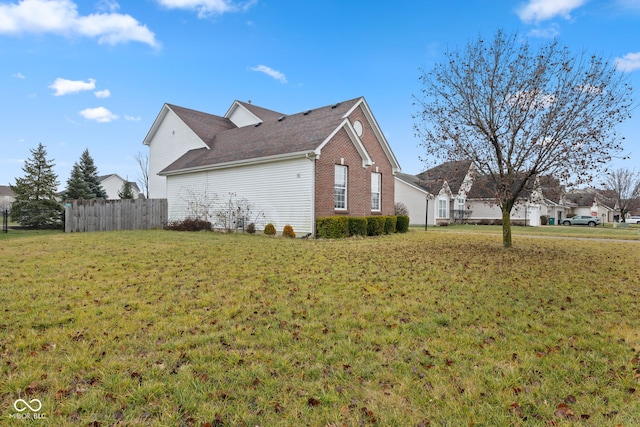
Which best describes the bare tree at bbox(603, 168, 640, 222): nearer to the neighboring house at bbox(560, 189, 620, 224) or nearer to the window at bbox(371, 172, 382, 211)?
the neighboring house at bbox(560, 189, 620, 224)

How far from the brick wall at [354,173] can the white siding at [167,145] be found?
34.2ft

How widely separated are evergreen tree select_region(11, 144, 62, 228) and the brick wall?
18.7 m

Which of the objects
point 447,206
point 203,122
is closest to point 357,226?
point 203,122

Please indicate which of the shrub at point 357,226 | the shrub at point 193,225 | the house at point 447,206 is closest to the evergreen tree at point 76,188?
the shrub at point 193,225

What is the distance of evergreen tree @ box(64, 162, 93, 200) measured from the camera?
86.7 feet

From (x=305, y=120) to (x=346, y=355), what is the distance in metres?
16.2

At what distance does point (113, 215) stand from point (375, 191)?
14775mm

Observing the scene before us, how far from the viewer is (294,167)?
15281 mm

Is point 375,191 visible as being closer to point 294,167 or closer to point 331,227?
point 331,227

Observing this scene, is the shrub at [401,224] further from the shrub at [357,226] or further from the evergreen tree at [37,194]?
the evergreen tree at [37,194]

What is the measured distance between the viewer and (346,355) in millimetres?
3463

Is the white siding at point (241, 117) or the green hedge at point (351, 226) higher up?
the white siding at point (241, 117)

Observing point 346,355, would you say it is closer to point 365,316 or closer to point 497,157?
point 365,316

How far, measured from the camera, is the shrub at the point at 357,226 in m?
15.3
